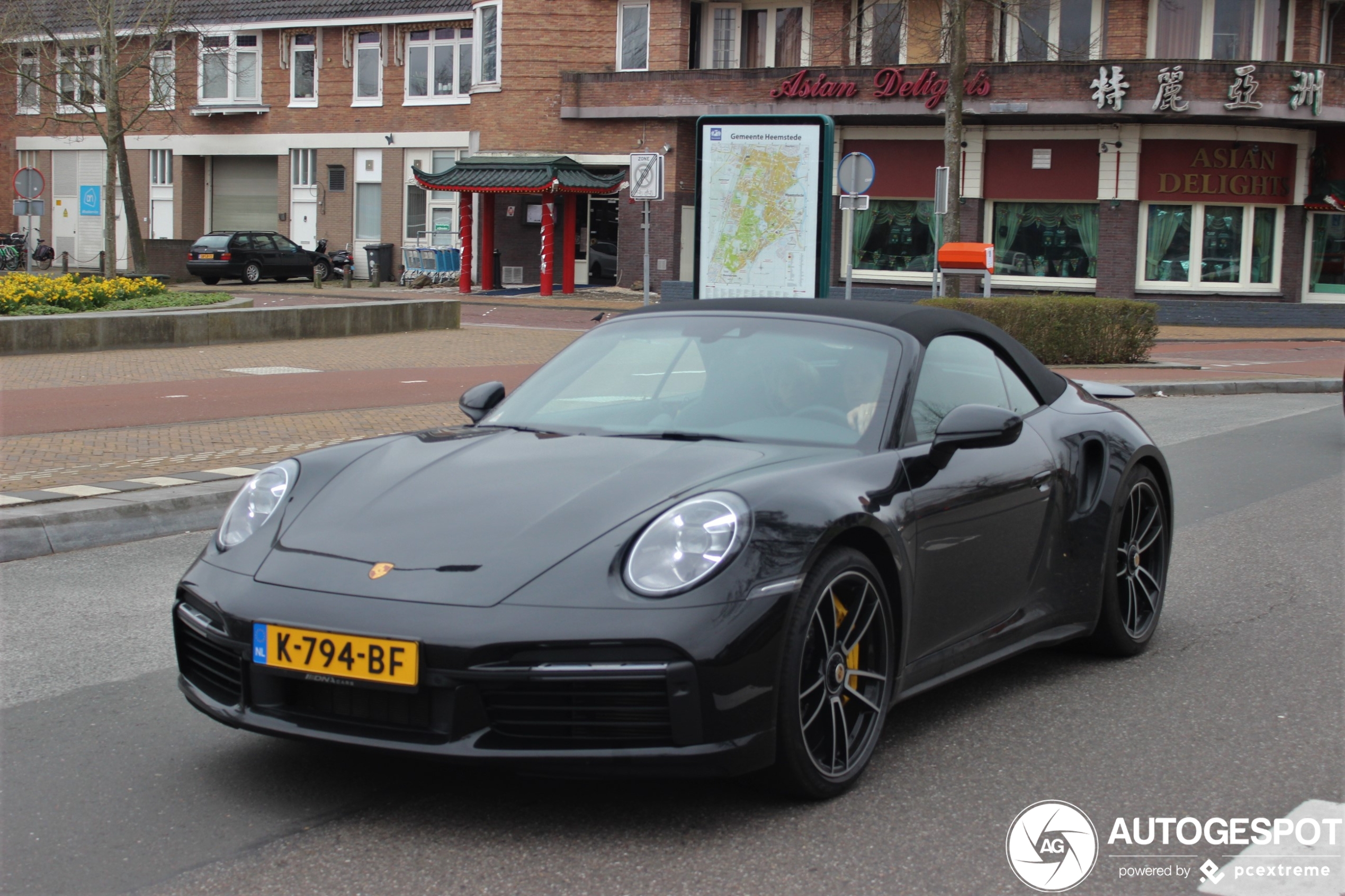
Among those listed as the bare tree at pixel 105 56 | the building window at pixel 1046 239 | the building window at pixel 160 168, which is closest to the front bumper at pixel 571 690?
the bare tree at pixel 105 56

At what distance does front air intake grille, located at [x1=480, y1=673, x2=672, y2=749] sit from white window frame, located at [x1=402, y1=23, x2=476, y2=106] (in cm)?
4225

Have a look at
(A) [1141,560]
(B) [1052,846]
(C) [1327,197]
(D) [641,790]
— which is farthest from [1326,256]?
(D) [641,790]

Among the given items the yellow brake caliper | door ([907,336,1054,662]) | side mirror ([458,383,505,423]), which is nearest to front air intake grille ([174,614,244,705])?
side mirror ([458,383,505,423])

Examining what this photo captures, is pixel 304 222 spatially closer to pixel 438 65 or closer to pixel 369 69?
pixel 369 69

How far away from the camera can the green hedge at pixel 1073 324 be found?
64.0 ft

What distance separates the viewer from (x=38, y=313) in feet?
63.3

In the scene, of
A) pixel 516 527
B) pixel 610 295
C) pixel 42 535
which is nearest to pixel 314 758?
pixel 516 527

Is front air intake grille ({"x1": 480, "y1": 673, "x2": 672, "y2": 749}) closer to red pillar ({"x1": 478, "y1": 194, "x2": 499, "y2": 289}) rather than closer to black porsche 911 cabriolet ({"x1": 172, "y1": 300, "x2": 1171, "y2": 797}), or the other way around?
black porsche 911 cabriolet ({"x1": 172, "y1": 300, "x2": 1171, "y2": 797})

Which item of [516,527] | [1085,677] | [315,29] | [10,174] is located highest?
[315,29]

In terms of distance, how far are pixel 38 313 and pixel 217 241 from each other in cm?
2354

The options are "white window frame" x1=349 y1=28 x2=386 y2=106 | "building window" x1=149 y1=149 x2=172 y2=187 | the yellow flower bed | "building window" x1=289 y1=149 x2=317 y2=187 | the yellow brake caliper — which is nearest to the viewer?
the yellow brake caliper

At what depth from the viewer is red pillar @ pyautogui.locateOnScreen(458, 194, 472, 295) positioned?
1582 inches

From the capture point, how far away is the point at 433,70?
45281 mm

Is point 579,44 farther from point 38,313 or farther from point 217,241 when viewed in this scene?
point 38,313
